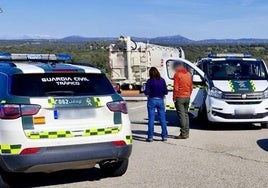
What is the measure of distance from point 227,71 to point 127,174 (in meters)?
6.53

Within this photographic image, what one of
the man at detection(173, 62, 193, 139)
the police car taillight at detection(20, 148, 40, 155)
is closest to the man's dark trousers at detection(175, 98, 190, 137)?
the man at detection(173, 62, 193, 139)

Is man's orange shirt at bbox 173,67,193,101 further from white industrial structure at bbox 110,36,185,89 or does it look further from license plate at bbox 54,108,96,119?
white industrial structure at bbox 110,36,185,89

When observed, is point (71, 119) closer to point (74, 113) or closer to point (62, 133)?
point (74, 113)

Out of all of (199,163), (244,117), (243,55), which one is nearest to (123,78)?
(243,55)

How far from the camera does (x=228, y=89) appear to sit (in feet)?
41.2

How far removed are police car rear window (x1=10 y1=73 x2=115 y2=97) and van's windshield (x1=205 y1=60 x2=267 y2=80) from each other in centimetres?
669

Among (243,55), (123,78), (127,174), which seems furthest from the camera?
(123,78)

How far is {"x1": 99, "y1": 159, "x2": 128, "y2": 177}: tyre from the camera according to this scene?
24.2 ft

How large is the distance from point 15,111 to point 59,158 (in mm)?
775

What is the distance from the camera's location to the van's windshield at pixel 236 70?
13.3 meters

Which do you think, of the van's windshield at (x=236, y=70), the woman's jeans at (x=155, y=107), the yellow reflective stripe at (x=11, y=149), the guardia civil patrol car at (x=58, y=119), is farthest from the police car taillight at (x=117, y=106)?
the van's windshield at (x=236, y=70)

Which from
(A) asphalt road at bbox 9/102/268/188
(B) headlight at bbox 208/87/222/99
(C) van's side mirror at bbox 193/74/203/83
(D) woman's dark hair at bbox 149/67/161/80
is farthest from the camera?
(C) van's side mirror at bbox 193/74/203/83

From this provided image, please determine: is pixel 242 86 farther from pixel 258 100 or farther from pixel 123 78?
pixel 123 78

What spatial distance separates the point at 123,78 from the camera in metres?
29.5
